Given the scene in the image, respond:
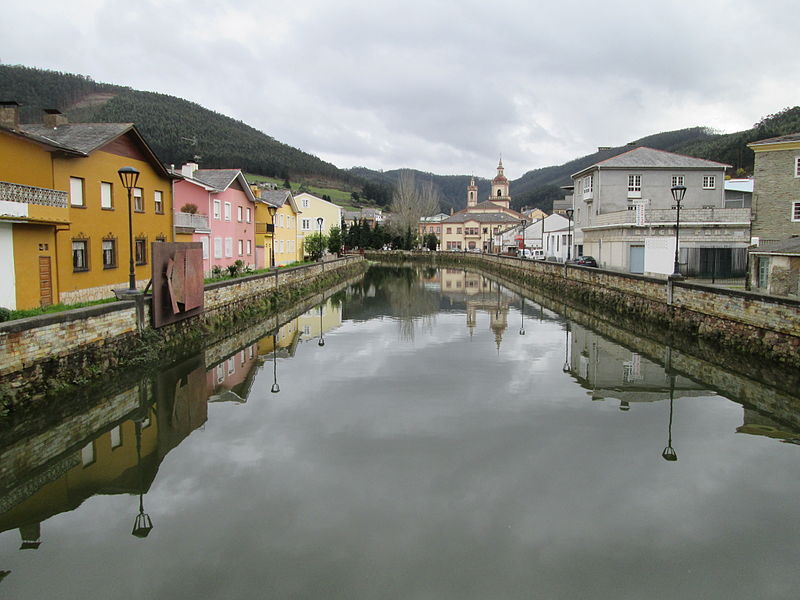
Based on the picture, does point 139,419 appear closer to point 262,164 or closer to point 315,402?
point 315,402

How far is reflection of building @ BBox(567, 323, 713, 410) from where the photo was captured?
12.5 m

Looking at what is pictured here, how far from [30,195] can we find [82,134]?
6019 millimetres

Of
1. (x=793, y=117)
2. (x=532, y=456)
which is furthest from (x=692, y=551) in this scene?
(x=793, y=117)

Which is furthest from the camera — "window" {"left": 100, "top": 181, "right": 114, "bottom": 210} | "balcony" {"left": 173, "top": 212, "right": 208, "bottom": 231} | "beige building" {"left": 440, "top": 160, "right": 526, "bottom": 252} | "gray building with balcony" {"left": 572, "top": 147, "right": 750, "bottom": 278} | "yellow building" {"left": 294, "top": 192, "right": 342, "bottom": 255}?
"beige building" {"left": 440, "top": 160, "right": 526, "bottom": 252}

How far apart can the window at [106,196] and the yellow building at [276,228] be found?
1535cm

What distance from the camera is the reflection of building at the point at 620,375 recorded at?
41.1 feet

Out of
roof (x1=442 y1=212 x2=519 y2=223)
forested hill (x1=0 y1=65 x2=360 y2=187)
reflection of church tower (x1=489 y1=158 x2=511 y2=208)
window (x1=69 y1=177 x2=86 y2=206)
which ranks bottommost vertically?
window (x1=69 y1=177 x2=86 y2=206)

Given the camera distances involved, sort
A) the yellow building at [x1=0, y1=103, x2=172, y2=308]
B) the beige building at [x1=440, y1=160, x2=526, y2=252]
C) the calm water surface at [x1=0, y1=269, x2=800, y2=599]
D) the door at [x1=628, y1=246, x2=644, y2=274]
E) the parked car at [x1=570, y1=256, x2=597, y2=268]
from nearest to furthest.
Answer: the calm water surface at [x1=0, y1=269, x2=800, y2=599] < the yellow building at [x1=0, y1=103, x2=172, y2=308] < the door at [x1=628, y1=246, x2=644, y2=274] < the parked car at [x1=570, y1=256, x2=597, y2=268] < the beige building at [x1=440, y1=160, x2=526, y2=252]

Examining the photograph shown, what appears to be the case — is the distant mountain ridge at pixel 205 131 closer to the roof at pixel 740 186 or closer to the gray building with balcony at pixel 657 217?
the roof at pixel 740 186

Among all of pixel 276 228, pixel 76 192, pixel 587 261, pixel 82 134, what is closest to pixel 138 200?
pixel 82 134

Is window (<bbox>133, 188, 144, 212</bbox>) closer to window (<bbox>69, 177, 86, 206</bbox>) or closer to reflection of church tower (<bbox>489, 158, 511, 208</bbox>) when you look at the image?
window (<bbox>69, 177, 86, 206</bbox>)

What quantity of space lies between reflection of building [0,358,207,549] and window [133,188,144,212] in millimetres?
12847

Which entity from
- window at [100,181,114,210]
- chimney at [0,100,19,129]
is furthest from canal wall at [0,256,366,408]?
chimney at [0,100,19,129]

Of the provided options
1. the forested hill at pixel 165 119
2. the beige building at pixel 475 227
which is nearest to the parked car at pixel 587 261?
the forested hill at pixel 165 119
